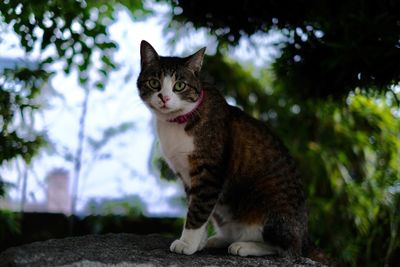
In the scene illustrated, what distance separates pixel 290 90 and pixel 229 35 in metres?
0.39

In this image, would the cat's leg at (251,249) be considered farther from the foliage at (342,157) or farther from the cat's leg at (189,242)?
the foliage at (342,157)

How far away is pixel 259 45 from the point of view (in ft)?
7.84

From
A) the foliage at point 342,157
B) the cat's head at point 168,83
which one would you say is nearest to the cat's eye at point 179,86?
the cat's head at point 168,83

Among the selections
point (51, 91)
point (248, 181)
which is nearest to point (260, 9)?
point (248, 181)

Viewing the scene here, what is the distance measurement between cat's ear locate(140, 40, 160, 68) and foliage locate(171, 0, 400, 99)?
0.34 m

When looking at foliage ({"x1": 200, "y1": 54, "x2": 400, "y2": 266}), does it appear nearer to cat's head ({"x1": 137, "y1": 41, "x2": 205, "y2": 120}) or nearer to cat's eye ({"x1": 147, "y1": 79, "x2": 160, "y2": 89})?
cat's head ({"x1": 137, "y1": 41, "x2": 205, "y2": 120})

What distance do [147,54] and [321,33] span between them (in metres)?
0.65

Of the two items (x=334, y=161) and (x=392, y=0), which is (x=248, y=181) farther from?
(x=334, y=161)

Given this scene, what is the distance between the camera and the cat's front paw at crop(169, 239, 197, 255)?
1.64 meters

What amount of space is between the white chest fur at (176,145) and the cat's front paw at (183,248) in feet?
0.71

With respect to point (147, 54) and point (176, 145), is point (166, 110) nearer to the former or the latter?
point (176, 145)

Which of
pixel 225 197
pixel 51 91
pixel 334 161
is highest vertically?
pixel 51 91

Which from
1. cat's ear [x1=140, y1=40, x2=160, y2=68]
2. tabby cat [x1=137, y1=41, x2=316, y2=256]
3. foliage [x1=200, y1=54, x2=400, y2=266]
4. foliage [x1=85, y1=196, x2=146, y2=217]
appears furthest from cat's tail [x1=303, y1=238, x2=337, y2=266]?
foliage [x1=85, y1=196, x2=146, y2=217]

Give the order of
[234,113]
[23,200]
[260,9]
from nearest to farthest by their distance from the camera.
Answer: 1. [234,113]
2. [260,9]
3. [23,200]
